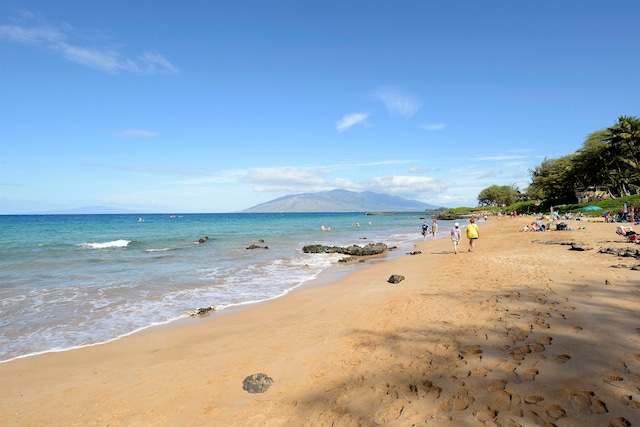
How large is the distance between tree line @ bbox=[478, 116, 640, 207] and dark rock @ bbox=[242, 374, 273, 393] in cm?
6421

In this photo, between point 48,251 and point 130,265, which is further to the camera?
point 48,251

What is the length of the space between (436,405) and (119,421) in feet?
13.7

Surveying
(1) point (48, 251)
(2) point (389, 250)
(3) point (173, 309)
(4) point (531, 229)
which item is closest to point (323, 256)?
(2) point (389, 250)

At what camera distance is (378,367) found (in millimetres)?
5359

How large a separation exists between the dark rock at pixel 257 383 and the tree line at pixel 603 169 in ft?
211

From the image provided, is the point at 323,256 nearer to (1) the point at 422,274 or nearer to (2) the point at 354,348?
(1) the point at 422,274

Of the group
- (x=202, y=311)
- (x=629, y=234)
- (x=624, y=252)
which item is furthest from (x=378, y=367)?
(x=629, y=234)

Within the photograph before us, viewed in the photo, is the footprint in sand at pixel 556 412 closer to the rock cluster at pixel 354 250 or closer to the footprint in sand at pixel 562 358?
the footprint in sand at pixel 562 358

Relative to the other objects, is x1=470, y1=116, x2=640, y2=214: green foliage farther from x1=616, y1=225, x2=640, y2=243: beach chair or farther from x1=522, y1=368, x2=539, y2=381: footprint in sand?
x1=522, y1=368, x2=539, y2=381: footprint in sand

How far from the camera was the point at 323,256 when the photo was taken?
885 inches

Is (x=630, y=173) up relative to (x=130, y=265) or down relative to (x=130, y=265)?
up

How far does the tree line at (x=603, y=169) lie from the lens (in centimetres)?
5053

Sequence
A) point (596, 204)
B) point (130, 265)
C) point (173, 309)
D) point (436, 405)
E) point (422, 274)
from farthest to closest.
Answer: point (596, 204), point (130, 265), point (422, 274), point (173, 309), point (436, 405)

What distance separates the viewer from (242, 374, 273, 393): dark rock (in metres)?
4.99
